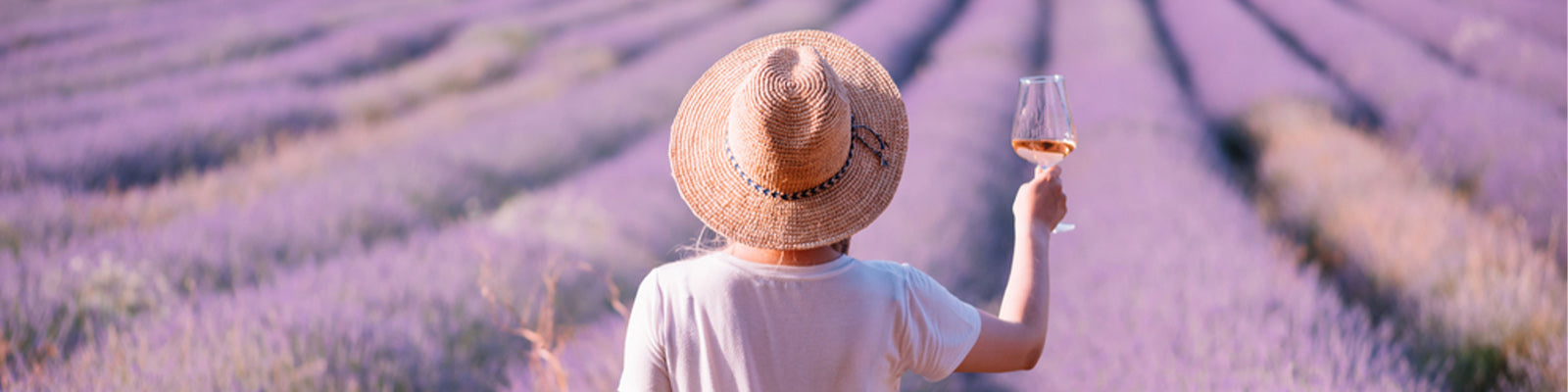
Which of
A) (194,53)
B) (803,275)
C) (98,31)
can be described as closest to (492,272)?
(803,275)

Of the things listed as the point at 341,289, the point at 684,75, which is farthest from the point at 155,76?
the point at 341,289

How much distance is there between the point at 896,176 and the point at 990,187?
2.49 meters

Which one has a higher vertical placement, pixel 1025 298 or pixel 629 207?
pixel 1025 298

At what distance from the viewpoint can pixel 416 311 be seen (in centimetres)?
202

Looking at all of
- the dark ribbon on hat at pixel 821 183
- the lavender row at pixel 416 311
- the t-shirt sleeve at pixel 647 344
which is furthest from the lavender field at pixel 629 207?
the dark ribbon on hat at pixel 821 183

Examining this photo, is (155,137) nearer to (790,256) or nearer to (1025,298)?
(790,256)

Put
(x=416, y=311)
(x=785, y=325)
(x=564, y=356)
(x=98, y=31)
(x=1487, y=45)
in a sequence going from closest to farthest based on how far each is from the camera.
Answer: (x=785, y=325) → (x=564, y=356) → (x=416, y=311) → (x=1487, y=45) → (x=98, y=31)

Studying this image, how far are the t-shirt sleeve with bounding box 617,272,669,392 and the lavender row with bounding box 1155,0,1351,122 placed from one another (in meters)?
4.47

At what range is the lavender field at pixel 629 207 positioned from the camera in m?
1.70

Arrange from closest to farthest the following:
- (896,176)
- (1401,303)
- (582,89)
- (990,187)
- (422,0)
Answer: (896,176) < (1401,303) < (990,187) < (582,89) < (422,0)

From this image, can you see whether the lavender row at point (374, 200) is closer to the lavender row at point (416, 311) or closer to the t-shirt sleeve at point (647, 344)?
the lavender row at point (416, 311)

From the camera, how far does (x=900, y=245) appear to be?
2400 mm

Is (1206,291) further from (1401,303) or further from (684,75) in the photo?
(684,75)

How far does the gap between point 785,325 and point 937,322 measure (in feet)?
0.56
